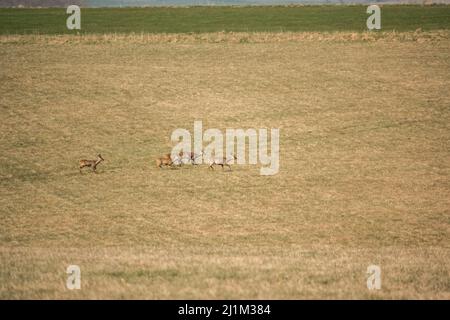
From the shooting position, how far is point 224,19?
61.5 meters

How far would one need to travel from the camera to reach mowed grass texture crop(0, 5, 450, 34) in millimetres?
54000

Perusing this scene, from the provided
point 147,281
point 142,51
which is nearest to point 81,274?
point 147,281

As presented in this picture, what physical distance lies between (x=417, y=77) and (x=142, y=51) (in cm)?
2072

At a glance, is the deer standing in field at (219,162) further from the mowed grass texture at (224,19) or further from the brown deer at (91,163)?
the mowed grass texture at (224,19)

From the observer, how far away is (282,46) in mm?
46656

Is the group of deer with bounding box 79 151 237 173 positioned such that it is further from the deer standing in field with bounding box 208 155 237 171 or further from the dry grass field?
the dry grass field

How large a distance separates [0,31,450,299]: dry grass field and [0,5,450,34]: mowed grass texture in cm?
745

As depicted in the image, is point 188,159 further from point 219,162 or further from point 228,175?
point 228,175

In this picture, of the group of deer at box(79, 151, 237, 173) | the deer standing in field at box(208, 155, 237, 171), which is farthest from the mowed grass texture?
the deer standing in field at box(208, 155, 237, 171)

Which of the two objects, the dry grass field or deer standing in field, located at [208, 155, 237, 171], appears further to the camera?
deer standing in field, located at [208, 155, 237, 171]

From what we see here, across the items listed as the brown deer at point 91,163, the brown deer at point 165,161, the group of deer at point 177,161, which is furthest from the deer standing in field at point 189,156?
the brown deer at point 91,163

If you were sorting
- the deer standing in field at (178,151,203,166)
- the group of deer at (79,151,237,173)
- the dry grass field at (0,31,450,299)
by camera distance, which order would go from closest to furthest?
the dry grass field at (0,31,450,299) → the group of deer at (79,151,237,173) → the deer standing in field at (178,151,203,166)

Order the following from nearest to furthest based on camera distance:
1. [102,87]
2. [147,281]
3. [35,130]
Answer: [147,281] < [35,130] < [102,87]
